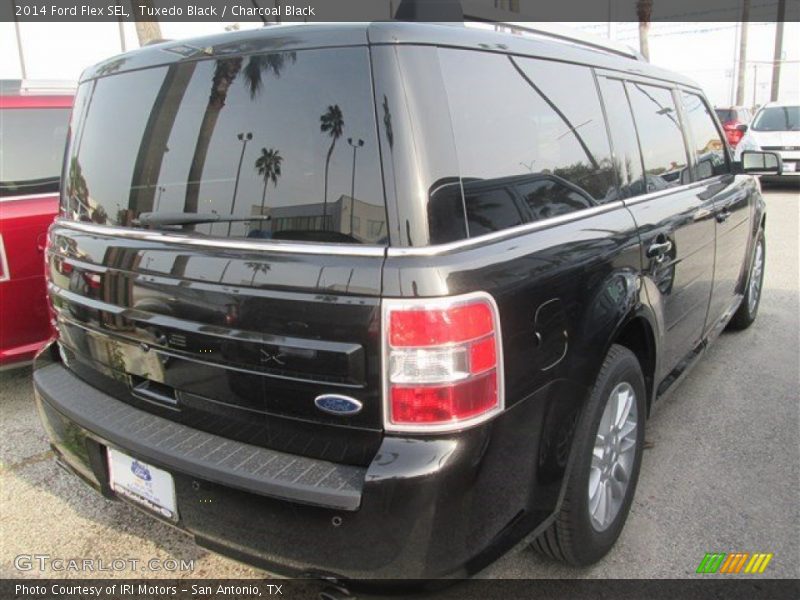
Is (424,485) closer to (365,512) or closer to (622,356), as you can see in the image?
(365,512)

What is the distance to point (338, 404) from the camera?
1.70 metres

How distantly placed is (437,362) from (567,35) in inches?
67.7

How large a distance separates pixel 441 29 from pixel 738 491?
2.46 metres

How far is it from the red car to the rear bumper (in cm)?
228

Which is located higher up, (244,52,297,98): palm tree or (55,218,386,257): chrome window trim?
(244,52,297,98): palm tree

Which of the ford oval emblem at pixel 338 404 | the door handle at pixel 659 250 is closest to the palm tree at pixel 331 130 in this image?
the ford oval emblem at pixel 338 404

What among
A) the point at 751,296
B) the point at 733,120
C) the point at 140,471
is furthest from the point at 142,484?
the point at 733,120

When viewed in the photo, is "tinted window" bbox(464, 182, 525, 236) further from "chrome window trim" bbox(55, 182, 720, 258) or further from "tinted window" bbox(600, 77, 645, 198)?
"tinted window" bbox(600, 77, 645, 198)

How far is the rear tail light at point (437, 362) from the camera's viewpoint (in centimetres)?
161

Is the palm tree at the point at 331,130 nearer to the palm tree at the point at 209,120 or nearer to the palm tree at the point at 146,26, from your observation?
the palm tree at the point at 209,120

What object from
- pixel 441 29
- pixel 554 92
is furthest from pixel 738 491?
pixel 441 29

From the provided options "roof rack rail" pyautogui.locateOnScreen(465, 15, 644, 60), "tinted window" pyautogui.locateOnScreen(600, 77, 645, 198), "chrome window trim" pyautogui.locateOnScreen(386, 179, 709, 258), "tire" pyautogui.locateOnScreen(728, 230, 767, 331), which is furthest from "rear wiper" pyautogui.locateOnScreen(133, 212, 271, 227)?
"tire" pyautogui.locateOnScreen(728, 230, 767, 331)

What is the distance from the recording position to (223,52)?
195cm

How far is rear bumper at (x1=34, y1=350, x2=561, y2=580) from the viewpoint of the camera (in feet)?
5.34
